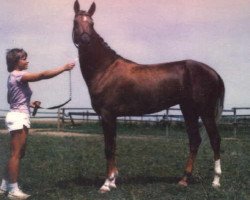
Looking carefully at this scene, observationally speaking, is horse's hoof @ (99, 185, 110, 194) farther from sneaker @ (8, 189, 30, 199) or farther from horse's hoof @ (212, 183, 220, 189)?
horse's hoof @ (212, 183, 220, 189)

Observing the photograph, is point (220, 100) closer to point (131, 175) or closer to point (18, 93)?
point (131, 175)

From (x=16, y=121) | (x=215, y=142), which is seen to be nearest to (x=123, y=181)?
(x=215, y=142)

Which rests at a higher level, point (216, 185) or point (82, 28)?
point (82, 28)

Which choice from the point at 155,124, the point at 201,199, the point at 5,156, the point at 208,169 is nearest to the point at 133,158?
the point at 208,169

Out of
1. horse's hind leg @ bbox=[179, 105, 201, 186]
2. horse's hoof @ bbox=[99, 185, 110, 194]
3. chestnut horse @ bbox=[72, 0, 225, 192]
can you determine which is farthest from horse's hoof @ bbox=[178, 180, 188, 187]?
horse's hoof @ bbox=[99, 185, 110, 194]

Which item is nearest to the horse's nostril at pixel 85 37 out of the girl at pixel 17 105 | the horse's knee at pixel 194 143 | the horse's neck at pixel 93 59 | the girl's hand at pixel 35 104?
the horse's neck at pixel 93 59

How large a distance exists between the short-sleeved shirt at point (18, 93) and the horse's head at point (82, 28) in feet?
3.87

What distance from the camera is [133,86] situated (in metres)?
6.96

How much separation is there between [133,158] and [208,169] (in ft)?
6.84

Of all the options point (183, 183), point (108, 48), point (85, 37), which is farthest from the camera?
point (108, 48)

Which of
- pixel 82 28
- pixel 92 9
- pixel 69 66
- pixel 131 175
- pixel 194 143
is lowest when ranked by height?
pixel 131 175

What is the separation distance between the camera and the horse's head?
21.7 ft

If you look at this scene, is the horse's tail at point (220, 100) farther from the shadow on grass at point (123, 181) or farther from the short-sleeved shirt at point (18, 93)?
the short-sleeved shirt at point (18, 93)

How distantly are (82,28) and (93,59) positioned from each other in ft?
1.83
